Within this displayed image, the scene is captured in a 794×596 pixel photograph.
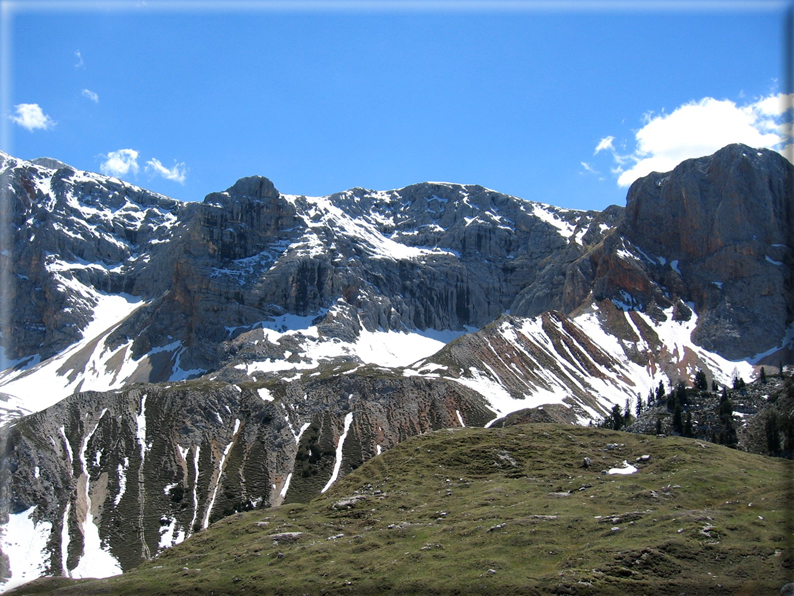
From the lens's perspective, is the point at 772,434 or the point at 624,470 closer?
the point at 624,470

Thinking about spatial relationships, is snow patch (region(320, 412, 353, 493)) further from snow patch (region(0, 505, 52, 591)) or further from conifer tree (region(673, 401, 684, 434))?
conifer tree (region(673, 401, 684, 434))

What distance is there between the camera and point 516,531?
171 feet

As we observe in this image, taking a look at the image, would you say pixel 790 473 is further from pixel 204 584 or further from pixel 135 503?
pixel 135 503

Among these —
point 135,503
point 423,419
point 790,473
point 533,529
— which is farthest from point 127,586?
point 423,419

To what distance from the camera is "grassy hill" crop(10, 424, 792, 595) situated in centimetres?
4309

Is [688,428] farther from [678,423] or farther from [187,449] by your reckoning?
[187,449]

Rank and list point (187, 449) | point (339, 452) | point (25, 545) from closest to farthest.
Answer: point (25, 545), point (187, 449), point (339, 452)

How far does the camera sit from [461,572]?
46281mm

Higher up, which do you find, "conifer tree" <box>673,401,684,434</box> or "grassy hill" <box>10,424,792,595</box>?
"conifer tree" <box>673,401,684,434</box>

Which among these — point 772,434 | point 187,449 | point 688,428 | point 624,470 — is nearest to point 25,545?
point 187,449

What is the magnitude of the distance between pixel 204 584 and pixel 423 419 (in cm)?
13110

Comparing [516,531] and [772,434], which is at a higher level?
[772,434]

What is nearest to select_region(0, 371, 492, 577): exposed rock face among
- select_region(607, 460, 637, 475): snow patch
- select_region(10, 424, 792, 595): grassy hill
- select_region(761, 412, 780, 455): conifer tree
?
select_region(10, 424, 792, 595): grassy hill

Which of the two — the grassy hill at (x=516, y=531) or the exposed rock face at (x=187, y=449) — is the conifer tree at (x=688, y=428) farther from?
the exposed rock face at (x=187, y=449)
